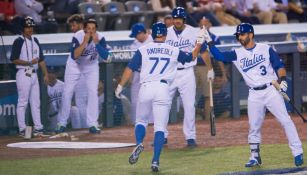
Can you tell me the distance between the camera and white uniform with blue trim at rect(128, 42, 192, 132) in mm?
10273

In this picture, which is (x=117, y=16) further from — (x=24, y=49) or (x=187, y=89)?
(x=187, y=89)

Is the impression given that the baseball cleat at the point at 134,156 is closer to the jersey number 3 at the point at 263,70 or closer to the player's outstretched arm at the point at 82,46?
the jersey number 3 at the point at 263,70

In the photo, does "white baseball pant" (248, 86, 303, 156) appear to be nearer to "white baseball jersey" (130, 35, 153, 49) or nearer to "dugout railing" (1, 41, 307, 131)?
"dugout railing" (1, 41, 307, 131)

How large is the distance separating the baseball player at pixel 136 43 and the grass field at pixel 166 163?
3.24m

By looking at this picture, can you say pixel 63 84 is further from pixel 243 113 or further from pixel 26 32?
pixel 243 113

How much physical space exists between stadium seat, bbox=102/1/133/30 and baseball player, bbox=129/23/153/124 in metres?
2.26

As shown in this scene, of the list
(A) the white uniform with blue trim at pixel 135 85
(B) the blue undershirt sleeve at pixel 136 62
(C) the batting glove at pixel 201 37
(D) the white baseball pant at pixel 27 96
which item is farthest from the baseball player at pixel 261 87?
(A) the white uniform with blue trim at pixel 135 85

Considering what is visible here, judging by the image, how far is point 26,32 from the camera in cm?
1370

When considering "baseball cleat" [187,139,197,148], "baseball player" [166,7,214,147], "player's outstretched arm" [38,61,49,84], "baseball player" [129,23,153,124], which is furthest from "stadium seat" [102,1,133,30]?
"baseball cleat" [187,139,197,148]

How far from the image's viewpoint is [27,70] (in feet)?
45.2

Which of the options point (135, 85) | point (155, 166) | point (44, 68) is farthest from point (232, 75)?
point (155, 166)

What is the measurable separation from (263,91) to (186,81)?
2.13 metres

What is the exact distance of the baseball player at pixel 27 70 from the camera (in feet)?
44.9

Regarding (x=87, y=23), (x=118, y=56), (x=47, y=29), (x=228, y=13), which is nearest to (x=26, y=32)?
(x=87, y=23)
